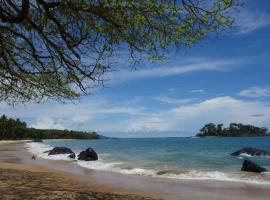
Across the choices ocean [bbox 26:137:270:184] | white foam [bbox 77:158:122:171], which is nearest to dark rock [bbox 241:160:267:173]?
ocean [bbox 26:137:270:184]

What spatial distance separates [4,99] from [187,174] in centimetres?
1447

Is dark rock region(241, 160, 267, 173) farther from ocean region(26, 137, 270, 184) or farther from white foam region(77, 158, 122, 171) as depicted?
white foam region(77, 158, 122, 171)

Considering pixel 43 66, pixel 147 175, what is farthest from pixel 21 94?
pixel 147 175

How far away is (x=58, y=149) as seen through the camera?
5616cm

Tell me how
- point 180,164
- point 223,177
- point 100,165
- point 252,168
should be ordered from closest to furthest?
1. point 223,177
2. point 252,168
3. point 100,165
4. point 180,164

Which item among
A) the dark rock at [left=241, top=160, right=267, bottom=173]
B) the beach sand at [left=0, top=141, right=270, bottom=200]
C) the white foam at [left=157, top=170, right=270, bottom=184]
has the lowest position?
the beach sand at [left=0, top=141, right=270, bottom=200]

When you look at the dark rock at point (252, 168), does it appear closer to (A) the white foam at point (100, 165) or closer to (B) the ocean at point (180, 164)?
(B) the ocean at point (180, 164)

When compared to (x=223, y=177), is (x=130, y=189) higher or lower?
lower

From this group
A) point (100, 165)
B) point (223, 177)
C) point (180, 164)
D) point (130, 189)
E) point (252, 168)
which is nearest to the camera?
point (130, 189)

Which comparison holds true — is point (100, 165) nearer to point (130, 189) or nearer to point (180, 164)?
point (180, 164)

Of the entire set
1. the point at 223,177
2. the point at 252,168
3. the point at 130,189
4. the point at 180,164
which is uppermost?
the point at 180,164

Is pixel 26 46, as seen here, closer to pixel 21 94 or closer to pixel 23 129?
pixel 21 94

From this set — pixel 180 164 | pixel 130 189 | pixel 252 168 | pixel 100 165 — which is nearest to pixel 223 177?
pixel 252 168

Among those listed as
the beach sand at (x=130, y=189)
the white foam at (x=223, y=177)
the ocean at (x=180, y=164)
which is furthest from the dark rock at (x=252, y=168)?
the beach sand at (x=130, y=189)
